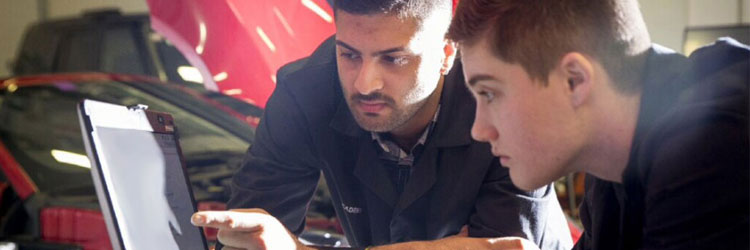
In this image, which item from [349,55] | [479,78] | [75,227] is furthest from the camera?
[75,227]

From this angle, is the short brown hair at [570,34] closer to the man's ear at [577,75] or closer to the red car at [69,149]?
the man's ear at [577,75]

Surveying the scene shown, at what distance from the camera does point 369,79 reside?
0.89 m

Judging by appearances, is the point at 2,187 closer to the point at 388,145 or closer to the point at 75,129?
the point at 75,129

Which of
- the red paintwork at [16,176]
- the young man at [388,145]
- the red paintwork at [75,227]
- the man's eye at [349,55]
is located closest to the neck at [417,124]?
the young man at [388,145]

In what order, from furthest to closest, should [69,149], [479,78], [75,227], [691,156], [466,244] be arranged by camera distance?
1. [69,149]
2. [75,227]
3. [466,244]
4. [479,78]
5. [691,156]

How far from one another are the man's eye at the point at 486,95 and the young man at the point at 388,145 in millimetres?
249

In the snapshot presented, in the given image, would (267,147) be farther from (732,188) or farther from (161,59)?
(161,59)

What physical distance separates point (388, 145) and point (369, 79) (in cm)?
13

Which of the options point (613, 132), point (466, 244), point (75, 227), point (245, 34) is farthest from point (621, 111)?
point (75, 227)

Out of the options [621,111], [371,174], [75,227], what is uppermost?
[621,111]

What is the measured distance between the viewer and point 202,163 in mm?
1366

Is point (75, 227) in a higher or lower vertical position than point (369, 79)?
lower

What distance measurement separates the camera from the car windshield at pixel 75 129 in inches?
52.6

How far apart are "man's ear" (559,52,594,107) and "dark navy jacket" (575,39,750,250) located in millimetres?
50
